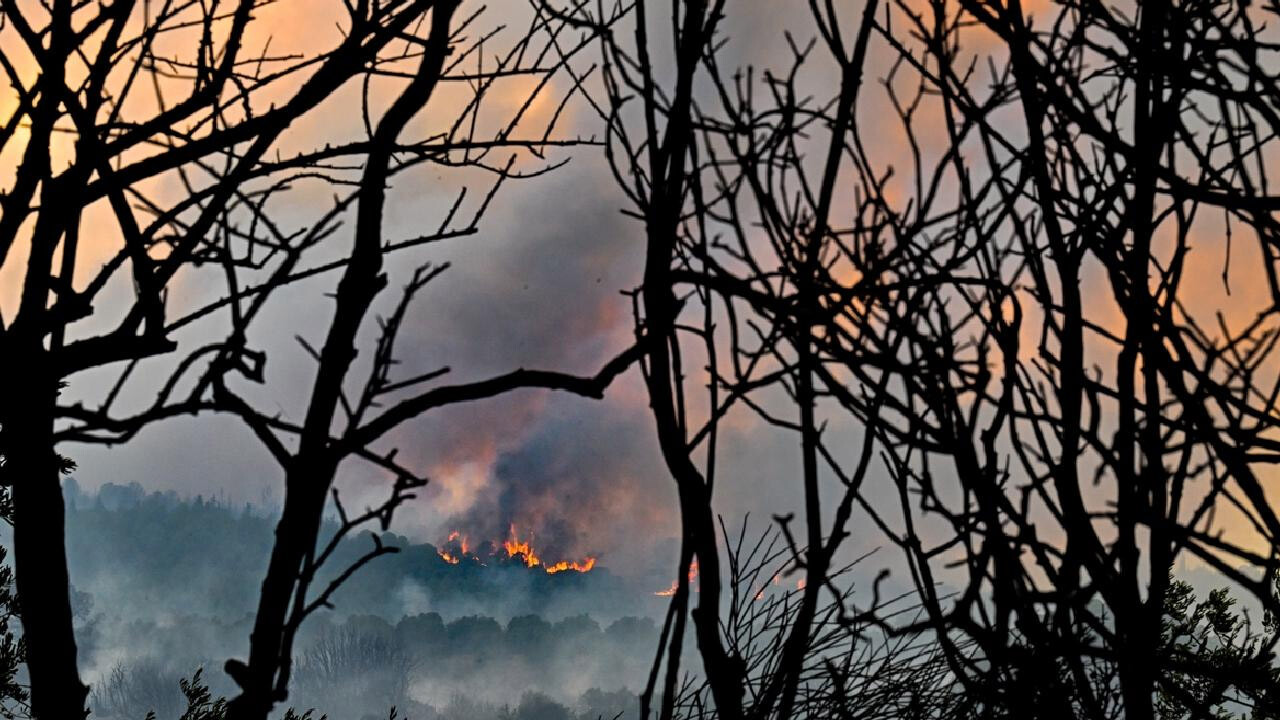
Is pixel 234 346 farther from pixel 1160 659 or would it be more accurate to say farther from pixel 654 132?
pixel 1160 659

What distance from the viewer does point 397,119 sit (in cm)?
144

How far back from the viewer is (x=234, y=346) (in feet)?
4.75

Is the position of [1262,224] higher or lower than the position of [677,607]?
higher

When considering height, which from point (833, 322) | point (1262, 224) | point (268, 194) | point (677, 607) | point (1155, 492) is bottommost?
point (677, 607)

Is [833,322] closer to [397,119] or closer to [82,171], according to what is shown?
[397,119]

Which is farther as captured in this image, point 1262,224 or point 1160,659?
point 1262,224

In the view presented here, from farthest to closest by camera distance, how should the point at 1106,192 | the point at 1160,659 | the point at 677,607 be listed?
the point at 1106,192 → the point at 1160,659 → the point at 677,607

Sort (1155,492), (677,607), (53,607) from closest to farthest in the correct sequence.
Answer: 1. (677,607)
2. (1155,492)
3. (53,607)

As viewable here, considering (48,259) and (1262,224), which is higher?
(48,259)

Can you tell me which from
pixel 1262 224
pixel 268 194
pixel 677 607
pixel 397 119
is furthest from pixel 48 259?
pixel 1262 224

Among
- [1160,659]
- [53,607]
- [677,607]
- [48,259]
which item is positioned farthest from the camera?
[48,259]

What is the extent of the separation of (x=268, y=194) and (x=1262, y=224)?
6.34 feet

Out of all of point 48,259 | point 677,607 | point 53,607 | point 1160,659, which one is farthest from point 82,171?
point 1160,659

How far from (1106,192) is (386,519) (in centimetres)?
131
